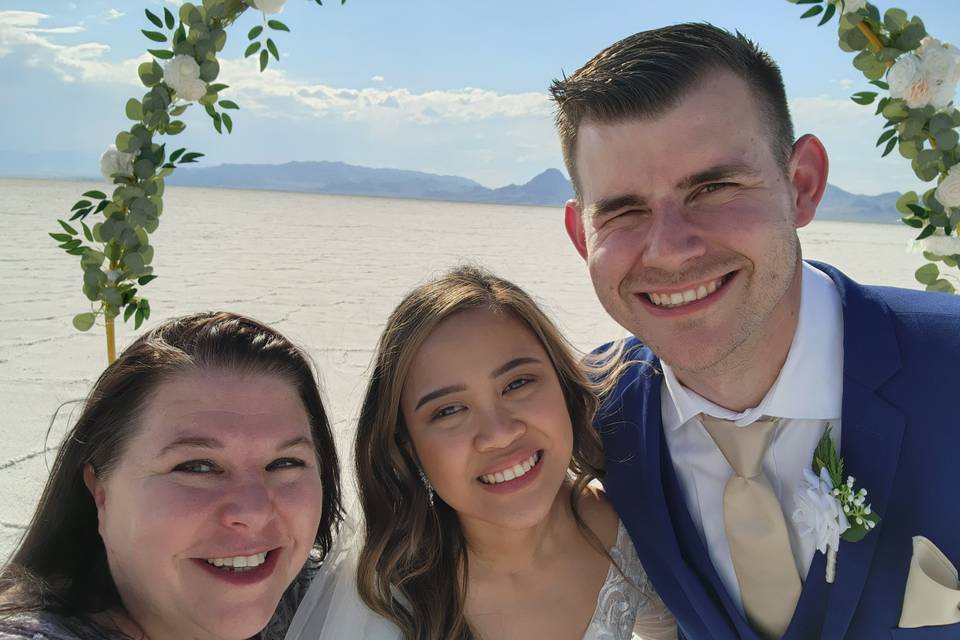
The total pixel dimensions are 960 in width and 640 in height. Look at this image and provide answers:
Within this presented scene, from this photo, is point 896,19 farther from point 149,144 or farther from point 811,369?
point 149,144

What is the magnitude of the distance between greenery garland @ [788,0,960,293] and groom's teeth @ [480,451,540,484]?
1574 mm

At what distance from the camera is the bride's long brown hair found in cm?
282

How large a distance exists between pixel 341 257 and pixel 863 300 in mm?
17179

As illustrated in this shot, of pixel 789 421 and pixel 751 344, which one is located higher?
pixel 751 344

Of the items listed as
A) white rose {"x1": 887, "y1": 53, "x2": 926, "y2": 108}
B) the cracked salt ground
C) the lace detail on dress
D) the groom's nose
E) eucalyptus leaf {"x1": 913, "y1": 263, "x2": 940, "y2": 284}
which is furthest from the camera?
the cracked salt ground

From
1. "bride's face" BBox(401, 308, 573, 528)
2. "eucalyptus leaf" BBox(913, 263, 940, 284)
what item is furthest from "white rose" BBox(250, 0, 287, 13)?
"eucalyptus leaf" BBox(913, 263, 940, 284)

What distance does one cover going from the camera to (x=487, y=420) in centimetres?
268

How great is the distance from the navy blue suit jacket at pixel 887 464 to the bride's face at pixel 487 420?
1.58ft

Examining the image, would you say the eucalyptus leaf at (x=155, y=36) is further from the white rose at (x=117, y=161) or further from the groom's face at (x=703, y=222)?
the groom's face at (x=703, y=222)

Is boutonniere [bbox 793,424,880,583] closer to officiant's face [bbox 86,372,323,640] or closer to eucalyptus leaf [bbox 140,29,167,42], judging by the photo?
officiant's face [bbox 86,372,323,640]

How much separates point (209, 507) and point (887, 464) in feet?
5.91

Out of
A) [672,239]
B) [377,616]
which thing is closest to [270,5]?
[672,239]

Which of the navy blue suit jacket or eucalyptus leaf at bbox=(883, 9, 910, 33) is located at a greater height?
eucalyptus leaf at bbox=(883, 9, 910, 33)

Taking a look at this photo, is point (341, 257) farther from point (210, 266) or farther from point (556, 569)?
point (556, 569)
